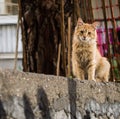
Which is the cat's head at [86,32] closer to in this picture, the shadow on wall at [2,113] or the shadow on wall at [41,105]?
the shadow on wall at [41,105]

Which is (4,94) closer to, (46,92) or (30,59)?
(46,92)

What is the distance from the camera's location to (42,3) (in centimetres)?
608

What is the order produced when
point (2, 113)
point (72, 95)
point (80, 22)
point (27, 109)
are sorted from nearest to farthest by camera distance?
point (2, 113)
point (27, 109)
point (72, 95)
point (80, 22)

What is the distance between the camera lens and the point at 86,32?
6105 millimetres

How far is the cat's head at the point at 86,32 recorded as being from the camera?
5969 millimetres

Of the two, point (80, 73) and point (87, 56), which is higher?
point (87, 56)

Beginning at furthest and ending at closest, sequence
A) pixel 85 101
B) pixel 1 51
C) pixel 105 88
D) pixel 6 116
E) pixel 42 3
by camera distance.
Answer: pixel 1 51 → pixel 42 3 → pixel 105 88 → pixel 85 101 → pixel 6 116

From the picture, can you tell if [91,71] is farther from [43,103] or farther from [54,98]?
[43,103]

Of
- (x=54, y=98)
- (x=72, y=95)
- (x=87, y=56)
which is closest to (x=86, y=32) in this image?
(x=87, y=56)

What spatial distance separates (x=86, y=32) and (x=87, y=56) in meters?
0.25

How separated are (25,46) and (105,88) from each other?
1335mm

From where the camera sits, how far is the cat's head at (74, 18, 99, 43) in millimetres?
5969

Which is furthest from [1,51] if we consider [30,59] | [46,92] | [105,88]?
[46,92]

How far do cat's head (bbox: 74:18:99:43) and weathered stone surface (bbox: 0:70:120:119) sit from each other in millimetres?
966
